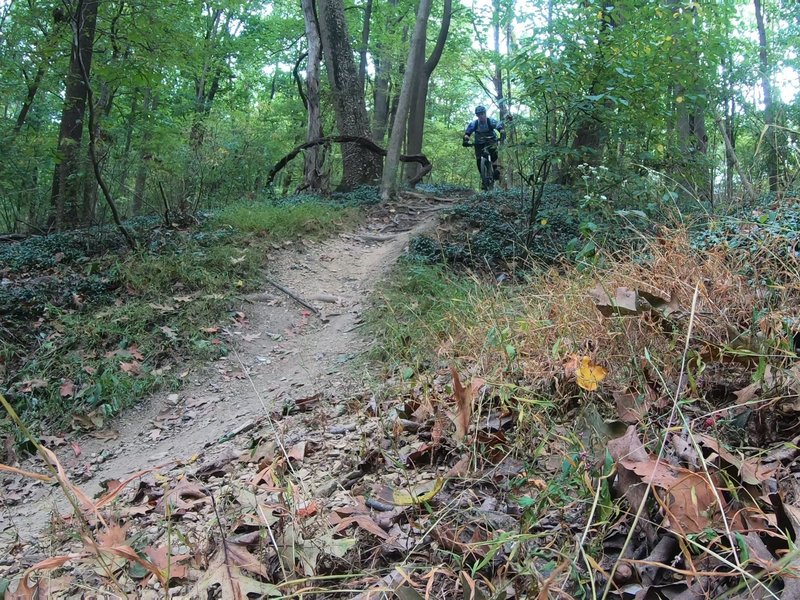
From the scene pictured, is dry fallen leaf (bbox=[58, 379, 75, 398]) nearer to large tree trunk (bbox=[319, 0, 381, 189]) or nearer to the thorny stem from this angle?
the thorny stem

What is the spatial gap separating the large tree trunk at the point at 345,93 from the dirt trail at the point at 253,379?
3789 mm

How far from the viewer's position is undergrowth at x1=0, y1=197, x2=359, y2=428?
4508 millimetres

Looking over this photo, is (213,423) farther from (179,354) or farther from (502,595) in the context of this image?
(502,595)

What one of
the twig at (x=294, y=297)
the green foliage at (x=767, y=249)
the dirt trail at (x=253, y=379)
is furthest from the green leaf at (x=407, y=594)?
the twig at (x=294, y=297)

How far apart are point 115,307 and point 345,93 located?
7.40m

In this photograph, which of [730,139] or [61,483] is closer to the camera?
[61,483]

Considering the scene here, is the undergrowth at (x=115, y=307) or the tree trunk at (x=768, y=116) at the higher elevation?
the tree trunk at (x=768, y=116)

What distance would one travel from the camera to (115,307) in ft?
18.2

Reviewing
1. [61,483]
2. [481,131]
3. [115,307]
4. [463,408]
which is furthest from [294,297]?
[481,131]

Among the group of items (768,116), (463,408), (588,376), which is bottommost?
(463,408)

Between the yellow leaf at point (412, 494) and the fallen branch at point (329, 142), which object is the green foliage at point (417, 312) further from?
the fallen branch at point (329, 142)

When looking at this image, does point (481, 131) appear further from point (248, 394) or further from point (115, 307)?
point (248, 394)

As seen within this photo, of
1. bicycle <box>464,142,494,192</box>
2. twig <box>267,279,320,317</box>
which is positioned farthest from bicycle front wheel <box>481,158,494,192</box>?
twig <box>267,279,320,317</box>

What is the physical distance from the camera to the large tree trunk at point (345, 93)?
11.1 metres
